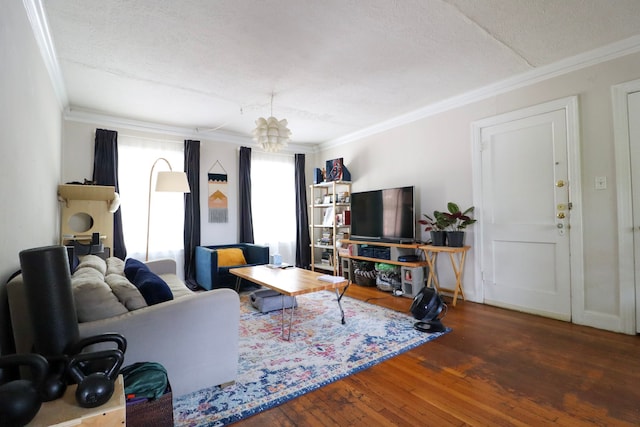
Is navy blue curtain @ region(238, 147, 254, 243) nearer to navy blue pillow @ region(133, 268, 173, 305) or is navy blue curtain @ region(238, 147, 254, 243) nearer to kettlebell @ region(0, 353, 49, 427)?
navy blue pillow @ region(133, 268, 173, 305)

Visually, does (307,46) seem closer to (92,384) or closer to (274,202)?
(92,384)

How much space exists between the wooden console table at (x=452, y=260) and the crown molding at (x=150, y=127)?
11.4 feet

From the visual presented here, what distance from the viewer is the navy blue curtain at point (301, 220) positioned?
5.76m

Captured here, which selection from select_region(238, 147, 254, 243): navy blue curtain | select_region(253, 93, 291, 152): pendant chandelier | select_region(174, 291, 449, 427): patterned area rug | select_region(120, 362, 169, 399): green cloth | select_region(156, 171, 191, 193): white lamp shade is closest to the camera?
select_region(120, 362, 169, 399): green cloth

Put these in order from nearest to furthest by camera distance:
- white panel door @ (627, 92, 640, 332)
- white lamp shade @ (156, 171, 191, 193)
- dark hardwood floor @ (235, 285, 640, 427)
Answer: dark hardwood floor @ (235, 285, 640, 427)
white panel door @ (627, 92, 640, 332)
white lamp shade @ (156, 171, 191, 193)

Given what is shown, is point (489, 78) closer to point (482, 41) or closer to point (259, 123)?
point (482, 41)

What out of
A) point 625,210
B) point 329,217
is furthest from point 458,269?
point 329,217

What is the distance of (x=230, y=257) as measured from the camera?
4590 millimetres

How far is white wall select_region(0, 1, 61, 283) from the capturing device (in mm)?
1519

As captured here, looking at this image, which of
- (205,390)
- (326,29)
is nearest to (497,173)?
(326,29)

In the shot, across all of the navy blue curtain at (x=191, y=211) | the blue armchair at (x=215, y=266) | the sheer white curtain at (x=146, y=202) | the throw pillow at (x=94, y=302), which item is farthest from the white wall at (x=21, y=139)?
the navy blue curtain at (x=191, y=211)

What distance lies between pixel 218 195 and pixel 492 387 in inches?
172

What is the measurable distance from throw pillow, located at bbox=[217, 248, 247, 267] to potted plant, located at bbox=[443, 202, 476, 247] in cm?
299

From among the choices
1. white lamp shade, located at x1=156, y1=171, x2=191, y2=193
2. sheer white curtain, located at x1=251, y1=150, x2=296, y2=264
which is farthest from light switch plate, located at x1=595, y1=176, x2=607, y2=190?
white lamp shade, located at x1=156, y1=171, x2=191, y2=193
